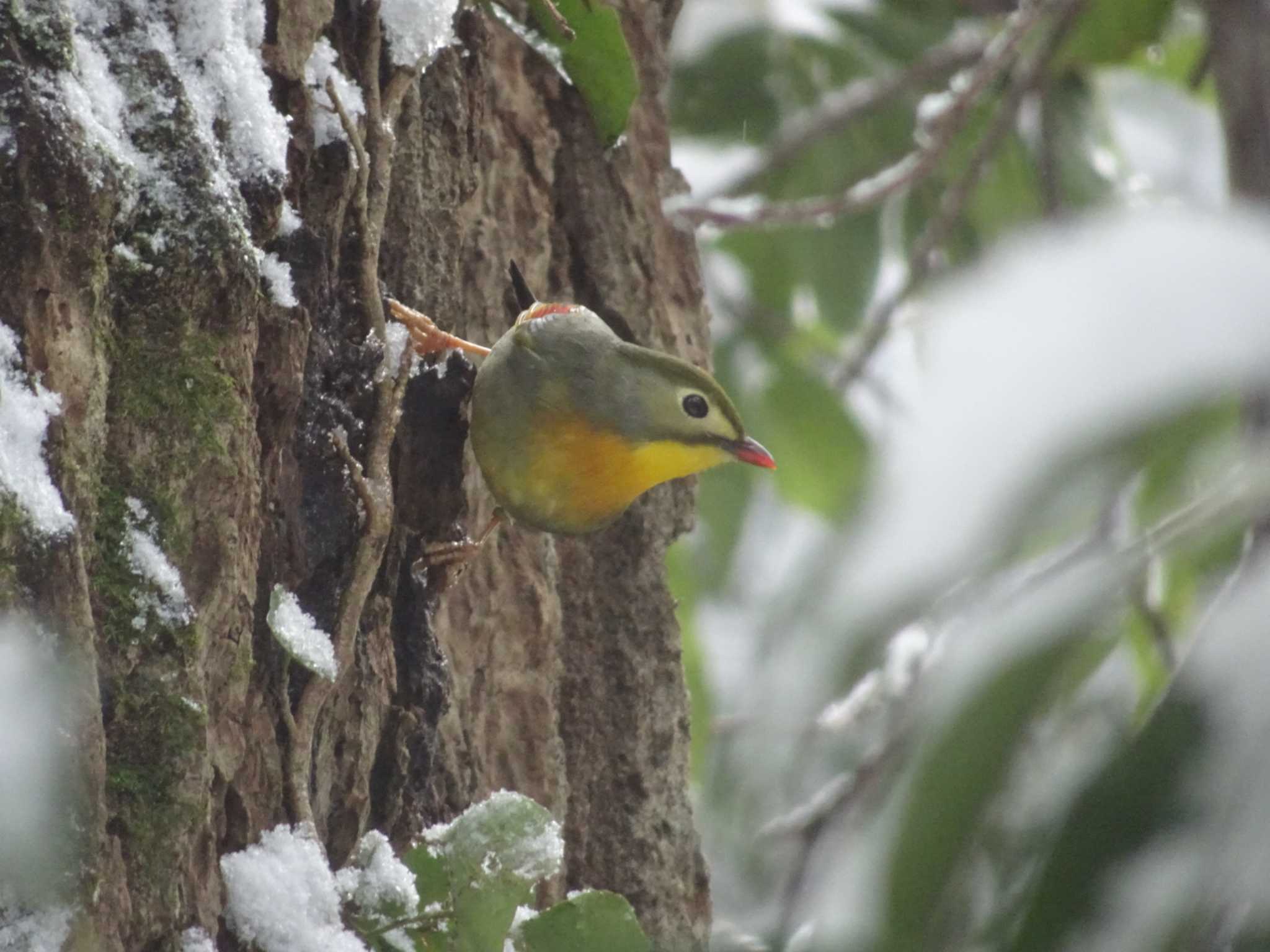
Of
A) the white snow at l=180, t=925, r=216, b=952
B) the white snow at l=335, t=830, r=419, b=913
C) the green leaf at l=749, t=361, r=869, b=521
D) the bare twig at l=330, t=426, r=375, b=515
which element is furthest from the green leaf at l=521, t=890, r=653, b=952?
the green leaf at l=749, t=361, r=869, b=521

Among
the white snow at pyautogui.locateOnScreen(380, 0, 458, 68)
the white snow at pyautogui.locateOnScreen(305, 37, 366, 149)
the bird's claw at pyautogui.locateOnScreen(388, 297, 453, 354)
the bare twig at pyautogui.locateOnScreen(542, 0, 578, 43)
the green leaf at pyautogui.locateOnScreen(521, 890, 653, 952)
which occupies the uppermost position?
the bare twig at pyautogui.locateOnScreen(542, 0, 578, 43)

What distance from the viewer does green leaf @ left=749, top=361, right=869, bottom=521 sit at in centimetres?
391

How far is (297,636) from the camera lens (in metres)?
1.53

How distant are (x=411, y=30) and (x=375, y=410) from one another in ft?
1.64

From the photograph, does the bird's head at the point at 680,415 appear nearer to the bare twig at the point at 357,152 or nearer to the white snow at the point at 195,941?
the bare twig at the point at 357,152

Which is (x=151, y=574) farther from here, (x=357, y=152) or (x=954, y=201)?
(x=954, y=201)

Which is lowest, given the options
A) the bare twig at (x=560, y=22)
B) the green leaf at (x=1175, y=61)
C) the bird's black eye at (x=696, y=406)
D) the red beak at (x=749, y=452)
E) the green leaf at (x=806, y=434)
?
the red beak at (x=749, y=452)

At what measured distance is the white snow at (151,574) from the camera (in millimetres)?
1364

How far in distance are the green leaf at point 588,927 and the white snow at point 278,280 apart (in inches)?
27.1

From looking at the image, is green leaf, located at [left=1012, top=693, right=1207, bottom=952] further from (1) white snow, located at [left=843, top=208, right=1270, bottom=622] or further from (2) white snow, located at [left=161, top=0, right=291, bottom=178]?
(2) white snow, located at [left=161, top=0, right=291, bottom=178]

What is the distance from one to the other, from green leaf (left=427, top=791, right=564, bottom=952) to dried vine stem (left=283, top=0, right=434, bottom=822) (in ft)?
0.51

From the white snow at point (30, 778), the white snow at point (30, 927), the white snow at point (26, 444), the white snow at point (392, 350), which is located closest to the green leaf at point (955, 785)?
the white snow at point (30, 778)

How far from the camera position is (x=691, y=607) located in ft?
13.3

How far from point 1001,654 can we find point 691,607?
345 cm
